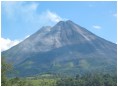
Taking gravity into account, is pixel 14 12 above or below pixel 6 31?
above

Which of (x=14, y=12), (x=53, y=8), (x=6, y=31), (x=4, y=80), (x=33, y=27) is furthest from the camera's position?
(x=33, y=27)

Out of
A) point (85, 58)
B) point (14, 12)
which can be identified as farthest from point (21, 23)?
point (85, 58)

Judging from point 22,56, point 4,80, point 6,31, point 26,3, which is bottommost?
point 4,80

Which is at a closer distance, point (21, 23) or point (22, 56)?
point (21, 23)

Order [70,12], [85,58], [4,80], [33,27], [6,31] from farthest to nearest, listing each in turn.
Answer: [85,58], [33,27], [6,31], [70,12], [4,80]

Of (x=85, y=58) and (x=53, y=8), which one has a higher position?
(x=85, y=58)

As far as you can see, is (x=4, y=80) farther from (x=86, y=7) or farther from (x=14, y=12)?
(x=14, y=12)

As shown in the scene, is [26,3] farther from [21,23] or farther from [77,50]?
[77,50]

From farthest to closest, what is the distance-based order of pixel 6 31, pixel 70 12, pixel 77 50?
pixel 77 50, pixel 6 31, pixel 70 12

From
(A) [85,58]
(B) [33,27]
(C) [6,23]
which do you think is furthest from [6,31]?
(A) [85,58]
